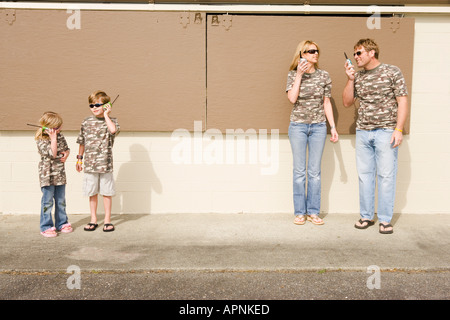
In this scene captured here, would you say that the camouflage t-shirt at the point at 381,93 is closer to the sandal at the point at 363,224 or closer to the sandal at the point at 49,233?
the sandal at the point at 363,224

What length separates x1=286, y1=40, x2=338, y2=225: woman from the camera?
4.78 metres

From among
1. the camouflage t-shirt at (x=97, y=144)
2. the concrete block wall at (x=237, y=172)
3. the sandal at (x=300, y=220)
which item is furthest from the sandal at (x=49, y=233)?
the sandal at (x=300, y=220)

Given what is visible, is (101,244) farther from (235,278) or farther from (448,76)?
(448,76)

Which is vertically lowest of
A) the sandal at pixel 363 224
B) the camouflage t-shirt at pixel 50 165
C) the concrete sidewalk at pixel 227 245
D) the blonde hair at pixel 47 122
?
the concrete sidewalk at pixel 227 245

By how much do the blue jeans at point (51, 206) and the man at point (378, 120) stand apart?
364cm

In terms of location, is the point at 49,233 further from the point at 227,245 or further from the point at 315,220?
the point at 315,220

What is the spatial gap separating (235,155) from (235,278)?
7.86ft

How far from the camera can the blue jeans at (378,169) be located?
462cm

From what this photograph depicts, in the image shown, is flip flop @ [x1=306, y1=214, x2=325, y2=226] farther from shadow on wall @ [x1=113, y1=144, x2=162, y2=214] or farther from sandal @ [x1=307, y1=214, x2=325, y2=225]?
shadow on wall @ [x1=113, y1=144, x2=162, y2=214]

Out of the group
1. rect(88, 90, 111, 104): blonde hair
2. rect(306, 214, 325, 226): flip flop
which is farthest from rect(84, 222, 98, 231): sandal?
rect(306, 214, 325, 226): flip flop

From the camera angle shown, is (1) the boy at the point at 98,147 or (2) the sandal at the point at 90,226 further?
(2) the sandal at the point at 90,226

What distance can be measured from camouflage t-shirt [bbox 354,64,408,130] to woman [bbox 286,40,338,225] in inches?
16.9

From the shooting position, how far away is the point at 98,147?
4.63 metres
